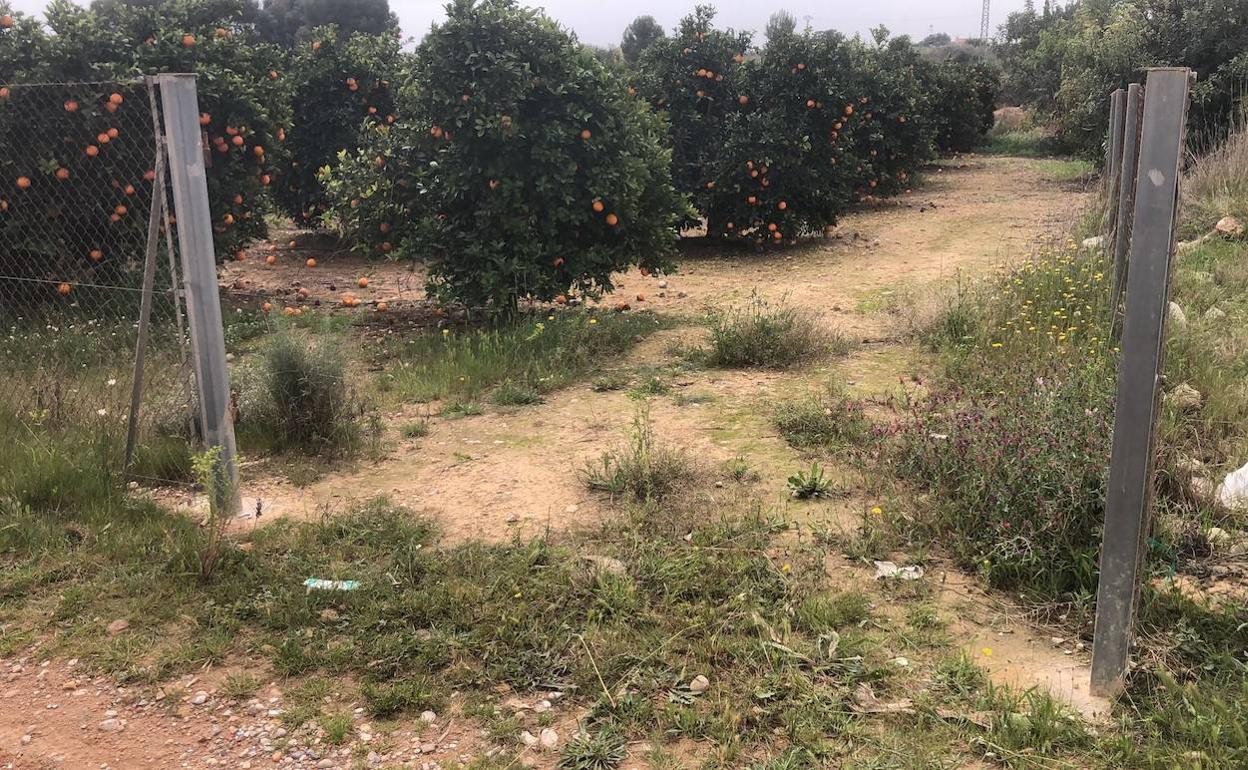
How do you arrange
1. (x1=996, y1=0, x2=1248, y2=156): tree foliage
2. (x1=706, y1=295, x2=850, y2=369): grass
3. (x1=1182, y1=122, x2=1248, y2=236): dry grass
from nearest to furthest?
(x1=706, y1=295, x2=850, y2=369): grass < (x1=1182, y1=122, x2=1248, y2=236): dry grass < (x1=996, y1=0, x2=1248, y2=156): tree foliage

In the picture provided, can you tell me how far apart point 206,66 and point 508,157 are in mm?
2706

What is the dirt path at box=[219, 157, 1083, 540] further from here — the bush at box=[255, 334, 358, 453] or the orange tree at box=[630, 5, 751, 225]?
the orange tree at box=[630, 5, 751, 225]

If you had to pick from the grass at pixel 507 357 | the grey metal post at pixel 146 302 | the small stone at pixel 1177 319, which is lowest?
the grass at pixel 507 357

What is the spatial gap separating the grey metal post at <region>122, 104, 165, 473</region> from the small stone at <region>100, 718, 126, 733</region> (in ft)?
5.78

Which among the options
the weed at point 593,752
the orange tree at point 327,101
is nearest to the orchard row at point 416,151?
the orange tree at point 327,101

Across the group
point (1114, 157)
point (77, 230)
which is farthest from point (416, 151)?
point (1114, 157)

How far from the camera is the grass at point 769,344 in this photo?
623 centimetres

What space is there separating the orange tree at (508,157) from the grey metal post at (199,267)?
3218 millimetres

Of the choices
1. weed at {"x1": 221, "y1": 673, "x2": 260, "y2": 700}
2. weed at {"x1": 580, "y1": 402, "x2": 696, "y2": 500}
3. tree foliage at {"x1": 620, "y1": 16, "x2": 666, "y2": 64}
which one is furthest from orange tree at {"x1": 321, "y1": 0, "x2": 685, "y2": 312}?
tree foliage at {"x1": 620, "y1": 16, "x2": 666, "y2": 64}

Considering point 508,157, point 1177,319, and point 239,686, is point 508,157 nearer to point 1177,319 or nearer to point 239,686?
point 1177,319

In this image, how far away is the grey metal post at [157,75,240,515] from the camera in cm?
370

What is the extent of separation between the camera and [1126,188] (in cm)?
555

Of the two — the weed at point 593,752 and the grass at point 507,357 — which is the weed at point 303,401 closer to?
the grass at point 507,357

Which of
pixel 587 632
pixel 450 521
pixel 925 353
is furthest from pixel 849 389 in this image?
pixel 587 632
